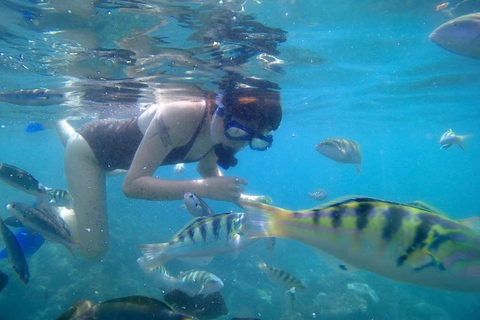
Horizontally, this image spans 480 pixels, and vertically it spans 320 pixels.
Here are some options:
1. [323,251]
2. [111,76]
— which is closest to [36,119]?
[111,76]

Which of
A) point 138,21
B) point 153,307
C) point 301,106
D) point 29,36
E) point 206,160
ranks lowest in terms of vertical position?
point 301,106

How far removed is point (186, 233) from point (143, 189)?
3.72 ft

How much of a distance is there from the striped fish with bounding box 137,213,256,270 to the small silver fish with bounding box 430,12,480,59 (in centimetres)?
457

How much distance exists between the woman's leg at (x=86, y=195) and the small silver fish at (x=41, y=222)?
1.49 meters

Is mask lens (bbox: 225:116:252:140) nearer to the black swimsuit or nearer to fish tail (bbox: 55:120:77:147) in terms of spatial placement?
the black swimsuit

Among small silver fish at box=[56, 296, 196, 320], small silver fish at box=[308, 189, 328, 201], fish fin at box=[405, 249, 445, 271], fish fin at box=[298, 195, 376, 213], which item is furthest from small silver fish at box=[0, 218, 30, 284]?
small silver fish at box=[308, 189, 328, 201]

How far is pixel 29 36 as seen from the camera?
8633 mm

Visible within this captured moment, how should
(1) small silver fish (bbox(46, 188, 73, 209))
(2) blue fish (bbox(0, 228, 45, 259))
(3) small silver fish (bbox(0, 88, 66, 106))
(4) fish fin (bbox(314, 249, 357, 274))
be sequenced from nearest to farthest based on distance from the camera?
(4) fish fin (bbox(314, 249, 357, 274)), (2) blue fish (bbox(0, 228, 45, 259)), (1) small silver fish (bbox(46, 188, 73, 209)), (3) small silver fish (bbox(0, 88, 66, 106))

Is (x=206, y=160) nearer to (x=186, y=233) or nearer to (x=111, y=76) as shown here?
(x=186, y=233)

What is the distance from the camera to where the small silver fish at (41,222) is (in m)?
4.05

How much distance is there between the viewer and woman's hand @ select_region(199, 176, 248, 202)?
4.02 meters

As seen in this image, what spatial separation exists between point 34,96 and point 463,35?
19265mm

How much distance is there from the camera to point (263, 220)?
6.87 feet

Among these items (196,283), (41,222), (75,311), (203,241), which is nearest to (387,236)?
(203,241)
